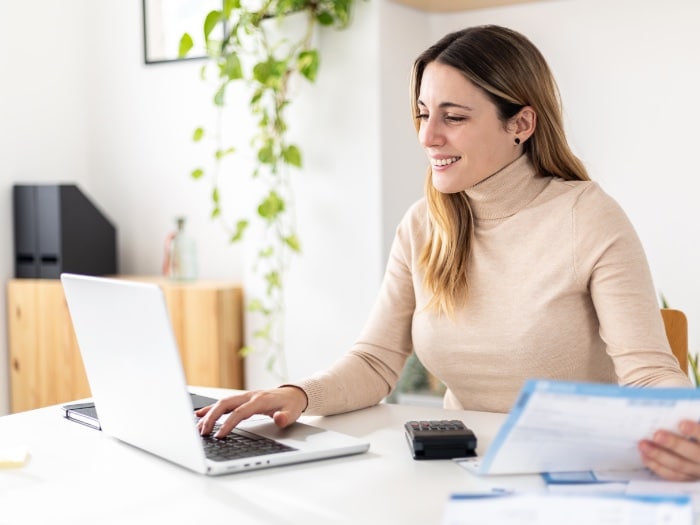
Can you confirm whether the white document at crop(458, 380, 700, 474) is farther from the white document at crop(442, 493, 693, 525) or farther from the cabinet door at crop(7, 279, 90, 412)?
the cabinet door at crop(7, 279, 90, 412)

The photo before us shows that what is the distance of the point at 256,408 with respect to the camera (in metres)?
1.55

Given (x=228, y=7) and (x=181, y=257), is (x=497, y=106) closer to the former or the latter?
(x=228, y=7)

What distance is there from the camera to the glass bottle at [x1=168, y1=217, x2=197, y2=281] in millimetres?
3566

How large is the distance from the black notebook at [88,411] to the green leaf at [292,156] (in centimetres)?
142

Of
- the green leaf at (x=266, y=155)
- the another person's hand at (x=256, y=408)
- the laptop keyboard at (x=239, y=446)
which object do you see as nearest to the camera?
the laptop keyboard at (x=239, y=446)

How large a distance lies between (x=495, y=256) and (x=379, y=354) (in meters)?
0.29

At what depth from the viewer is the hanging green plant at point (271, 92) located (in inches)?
118

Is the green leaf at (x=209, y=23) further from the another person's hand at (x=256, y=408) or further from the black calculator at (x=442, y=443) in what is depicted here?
the black calculator at (x=442, y=443)

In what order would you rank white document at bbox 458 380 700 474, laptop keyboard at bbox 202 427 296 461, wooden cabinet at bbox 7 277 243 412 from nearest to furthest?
white document at bbox 458 380 700 474 < laptop keyboard at bbox 202 427 296 461 < wooden cabinet at bbox 7 277 243 412

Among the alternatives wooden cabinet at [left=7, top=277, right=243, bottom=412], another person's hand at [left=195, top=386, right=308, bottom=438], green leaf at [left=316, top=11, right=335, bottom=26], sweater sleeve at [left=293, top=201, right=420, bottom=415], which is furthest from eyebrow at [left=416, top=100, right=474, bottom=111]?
wooden cabinet at [left=7, top=277, right=243, bottom=412]

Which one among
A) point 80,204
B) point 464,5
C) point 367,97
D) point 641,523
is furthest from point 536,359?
point 80,204

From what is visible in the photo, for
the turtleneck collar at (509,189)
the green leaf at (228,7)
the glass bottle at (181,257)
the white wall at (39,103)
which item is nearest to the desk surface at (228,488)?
the turtleneck collar at (509,189)

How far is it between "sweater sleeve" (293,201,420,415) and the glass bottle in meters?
1.71

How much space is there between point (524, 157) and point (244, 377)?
5.79 feet
